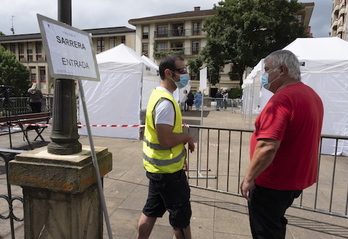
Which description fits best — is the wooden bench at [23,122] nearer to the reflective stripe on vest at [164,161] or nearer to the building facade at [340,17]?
the reflective stripe on vest at [164,161]

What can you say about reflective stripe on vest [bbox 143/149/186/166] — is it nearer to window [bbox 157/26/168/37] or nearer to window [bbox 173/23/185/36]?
window [bbox 173/23/185/36]

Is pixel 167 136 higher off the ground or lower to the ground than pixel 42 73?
lower

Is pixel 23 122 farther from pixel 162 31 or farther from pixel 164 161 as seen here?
pixel 162 31

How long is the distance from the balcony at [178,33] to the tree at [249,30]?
13198 mm

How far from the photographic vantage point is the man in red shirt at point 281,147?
170 centimetres

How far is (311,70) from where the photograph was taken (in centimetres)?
692

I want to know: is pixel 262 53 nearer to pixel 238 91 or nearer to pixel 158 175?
pixel 238 91

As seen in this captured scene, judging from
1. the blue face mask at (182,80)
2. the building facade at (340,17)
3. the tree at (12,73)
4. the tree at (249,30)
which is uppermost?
the building facade at (340,17)

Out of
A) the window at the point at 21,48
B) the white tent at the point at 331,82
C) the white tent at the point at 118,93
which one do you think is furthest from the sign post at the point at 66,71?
the window at the point at 21,48

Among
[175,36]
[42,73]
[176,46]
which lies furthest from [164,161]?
[42,73]

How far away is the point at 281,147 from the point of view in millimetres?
1788

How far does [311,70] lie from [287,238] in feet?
18.0

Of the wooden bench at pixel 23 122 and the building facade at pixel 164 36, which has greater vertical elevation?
the building facade at pixel 164 36

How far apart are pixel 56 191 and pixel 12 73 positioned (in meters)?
35.3
